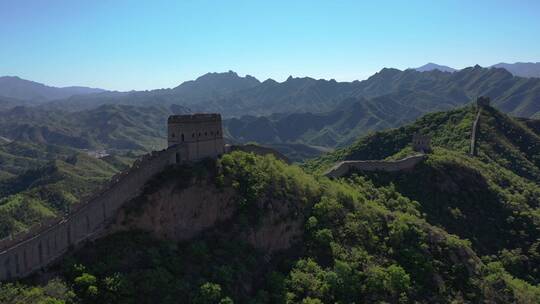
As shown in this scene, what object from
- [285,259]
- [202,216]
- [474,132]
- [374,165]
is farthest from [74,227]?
[474,132]

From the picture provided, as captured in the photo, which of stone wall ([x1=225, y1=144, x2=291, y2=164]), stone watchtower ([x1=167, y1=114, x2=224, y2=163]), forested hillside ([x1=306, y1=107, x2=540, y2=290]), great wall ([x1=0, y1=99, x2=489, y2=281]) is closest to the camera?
great wall ([x1=0, y1=99, x2=489, y2=281])

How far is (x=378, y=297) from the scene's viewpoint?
166ft

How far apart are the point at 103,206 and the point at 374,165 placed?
153 feet

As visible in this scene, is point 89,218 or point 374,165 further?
point 374,165

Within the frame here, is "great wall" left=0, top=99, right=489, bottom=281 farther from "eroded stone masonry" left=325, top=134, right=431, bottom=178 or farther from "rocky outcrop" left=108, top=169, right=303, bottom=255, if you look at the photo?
"eroded stone masonry" left=325, top=134, right=431, bottom=178

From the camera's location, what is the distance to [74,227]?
42.8 m

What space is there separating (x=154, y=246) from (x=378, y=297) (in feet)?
72.9

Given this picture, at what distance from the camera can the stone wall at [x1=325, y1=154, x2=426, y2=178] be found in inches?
3000

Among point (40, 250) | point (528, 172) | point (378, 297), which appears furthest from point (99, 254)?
point (528, 172)

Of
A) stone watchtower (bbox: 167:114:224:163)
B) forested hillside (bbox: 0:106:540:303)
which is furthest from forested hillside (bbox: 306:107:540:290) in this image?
stone watchtower (bbox: 167:114:224:163)

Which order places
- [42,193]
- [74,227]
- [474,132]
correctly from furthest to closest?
[42,193] < [474,132] < [74,227]

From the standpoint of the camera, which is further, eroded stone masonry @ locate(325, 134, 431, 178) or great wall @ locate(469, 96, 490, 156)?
great wall @ locate(469, 96, 490, 156)

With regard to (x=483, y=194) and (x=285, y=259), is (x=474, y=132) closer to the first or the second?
(x=483, y=194)

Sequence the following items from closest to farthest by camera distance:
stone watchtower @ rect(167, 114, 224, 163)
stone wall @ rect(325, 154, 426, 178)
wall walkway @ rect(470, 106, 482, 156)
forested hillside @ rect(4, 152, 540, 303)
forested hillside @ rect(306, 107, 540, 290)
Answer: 1. forested hillside @ rect(4, 152, 540, 303)
2. stone watchtower @ rect(167, 114, 224, 163)
3. forested hillside @ rect(306, 107, 540, 290)
4. stone wall @ rect(325, 154, 426, 178)
5. wall walkway @ rect(470, 106, 482, 156)
